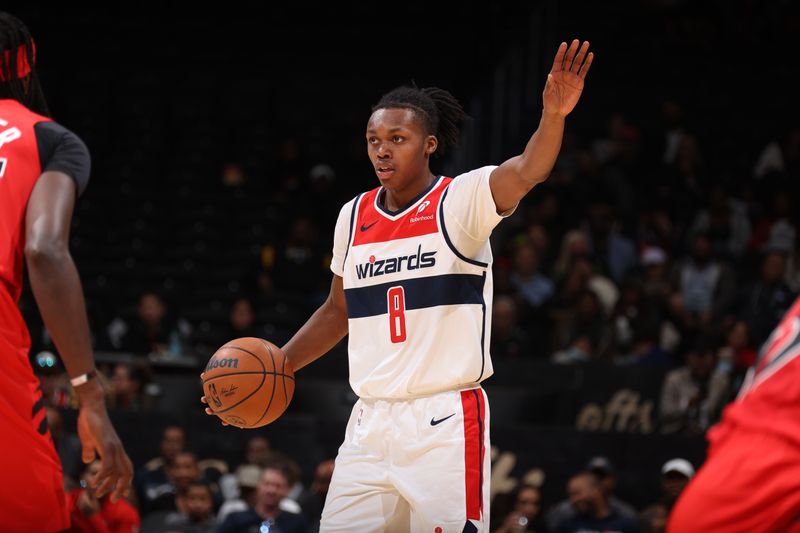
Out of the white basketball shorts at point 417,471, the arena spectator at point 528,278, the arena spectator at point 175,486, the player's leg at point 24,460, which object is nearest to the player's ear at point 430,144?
the white basketball shorts at point 417,471

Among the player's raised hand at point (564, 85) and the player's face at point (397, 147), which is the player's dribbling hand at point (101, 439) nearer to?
the player's face at point (397, 147)

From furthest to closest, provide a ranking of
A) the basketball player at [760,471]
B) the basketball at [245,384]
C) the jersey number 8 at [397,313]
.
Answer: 1. the basketball at [245,384]
2. the jersey number 8 at [397,313]
3. the basketball player at [760,471]

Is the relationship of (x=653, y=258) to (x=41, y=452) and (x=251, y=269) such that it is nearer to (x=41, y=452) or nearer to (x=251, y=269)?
(x=251, y=269)

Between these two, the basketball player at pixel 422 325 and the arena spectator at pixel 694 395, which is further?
the arena spectator at pixel 694 395

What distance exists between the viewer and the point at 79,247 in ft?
48.6

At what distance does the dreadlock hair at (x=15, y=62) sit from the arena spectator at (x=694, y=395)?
802 centimetres

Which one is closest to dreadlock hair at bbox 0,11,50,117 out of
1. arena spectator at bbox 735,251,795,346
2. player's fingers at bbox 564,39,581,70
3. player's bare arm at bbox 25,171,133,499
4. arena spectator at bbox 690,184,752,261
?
player's bare arm at bbox 25,171,133,499

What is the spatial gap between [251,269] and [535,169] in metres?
10.1

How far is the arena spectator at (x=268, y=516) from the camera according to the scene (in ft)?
28.8

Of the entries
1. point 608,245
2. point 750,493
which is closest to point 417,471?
point 750,493

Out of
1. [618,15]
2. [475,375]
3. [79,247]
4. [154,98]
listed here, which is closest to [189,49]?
[154,98]

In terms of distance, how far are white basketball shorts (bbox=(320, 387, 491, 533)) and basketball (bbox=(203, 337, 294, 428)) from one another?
426 millimetres

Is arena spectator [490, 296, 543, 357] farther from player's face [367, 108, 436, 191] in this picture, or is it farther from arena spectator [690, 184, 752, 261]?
player's face [367, 108, 436, 191]

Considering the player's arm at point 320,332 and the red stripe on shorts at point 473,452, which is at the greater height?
the player's arm at point 320,332
